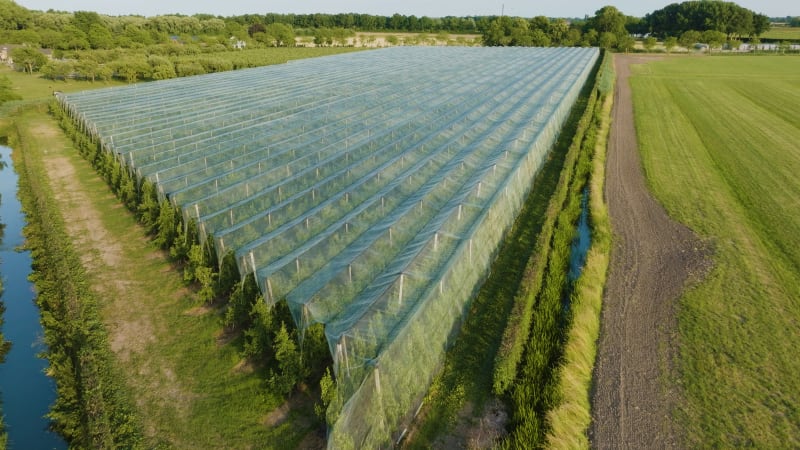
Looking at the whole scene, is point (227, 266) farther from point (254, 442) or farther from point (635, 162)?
point (635, 162)

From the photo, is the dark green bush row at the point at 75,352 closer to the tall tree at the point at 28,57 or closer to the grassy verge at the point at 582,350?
the grassy verge at the point at 582,350

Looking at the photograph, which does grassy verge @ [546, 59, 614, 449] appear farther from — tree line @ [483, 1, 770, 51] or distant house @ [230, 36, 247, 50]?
distant house @ [230, 36, 247, 50]

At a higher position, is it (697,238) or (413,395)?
(697,238)

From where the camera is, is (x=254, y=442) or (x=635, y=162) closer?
(x=254, y=442)

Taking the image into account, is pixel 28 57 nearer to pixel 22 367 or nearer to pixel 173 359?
pixel 22 367

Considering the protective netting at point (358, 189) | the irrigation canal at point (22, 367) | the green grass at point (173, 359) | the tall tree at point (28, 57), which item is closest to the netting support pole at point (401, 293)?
the protective netting at point (358, 189)

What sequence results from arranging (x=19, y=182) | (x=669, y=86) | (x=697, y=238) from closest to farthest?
1. (x=697, y=238)
2. (x=19, y=182)
3. (x=669, y=86)

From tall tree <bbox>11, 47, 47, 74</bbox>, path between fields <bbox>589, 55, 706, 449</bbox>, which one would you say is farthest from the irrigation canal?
tall tree <bbox>11, 47, 47, 74</bbox>

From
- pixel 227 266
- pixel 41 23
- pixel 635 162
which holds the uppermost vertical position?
pixel 41 23

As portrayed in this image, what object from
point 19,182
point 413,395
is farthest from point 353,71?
point 413,395
